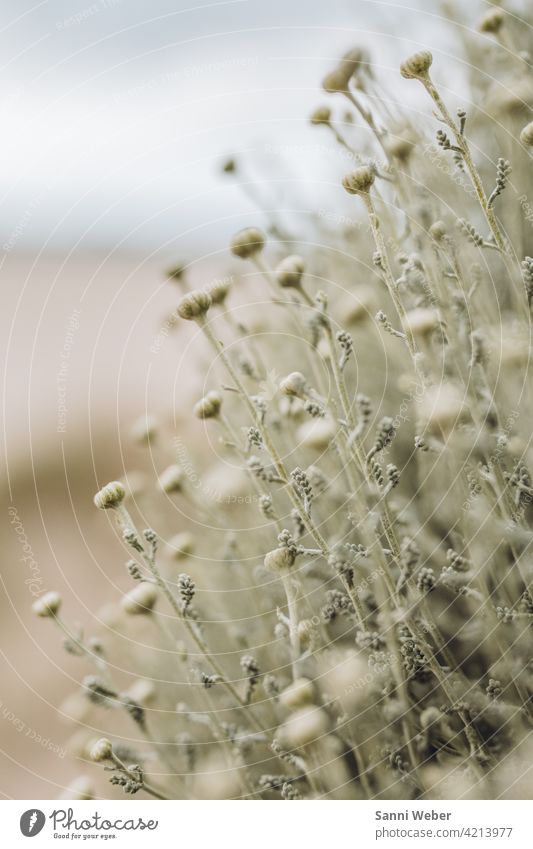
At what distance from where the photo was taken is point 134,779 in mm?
455

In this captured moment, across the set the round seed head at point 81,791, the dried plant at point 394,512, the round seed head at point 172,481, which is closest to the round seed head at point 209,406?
the dried plant at point 394,512

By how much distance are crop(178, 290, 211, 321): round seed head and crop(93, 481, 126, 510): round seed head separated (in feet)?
0.41

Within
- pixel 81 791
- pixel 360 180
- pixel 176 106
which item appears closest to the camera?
pixel 360 180

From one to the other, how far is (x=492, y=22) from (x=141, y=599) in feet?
1.69

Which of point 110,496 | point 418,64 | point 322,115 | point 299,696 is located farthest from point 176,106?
point 299,696

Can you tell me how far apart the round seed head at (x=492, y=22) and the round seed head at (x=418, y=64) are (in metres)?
0.10

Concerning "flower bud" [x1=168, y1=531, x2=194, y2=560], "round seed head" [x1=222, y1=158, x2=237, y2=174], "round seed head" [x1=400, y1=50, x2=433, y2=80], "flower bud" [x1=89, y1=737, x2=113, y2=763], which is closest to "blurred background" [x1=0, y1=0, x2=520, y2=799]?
"round seed head" [x1=222, y1=158, x2=237, y2=174]

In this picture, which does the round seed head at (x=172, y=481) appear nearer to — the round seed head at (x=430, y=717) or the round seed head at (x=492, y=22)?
the round seed head at (x=430, y=717)

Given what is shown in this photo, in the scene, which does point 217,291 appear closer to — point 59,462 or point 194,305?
point 194,305

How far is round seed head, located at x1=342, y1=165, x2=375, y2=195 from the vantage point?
42 centimetres

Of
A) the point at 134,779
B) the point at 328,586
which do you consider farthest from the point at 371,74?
the point at 134,779

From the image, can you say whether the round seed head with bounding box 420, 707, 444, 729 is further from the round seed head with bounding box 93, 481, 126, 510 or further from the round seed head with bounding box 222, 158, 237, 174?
the round seed head with bounding box 222, 158, 237, 174

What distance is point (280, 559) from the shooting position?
0.43 m
